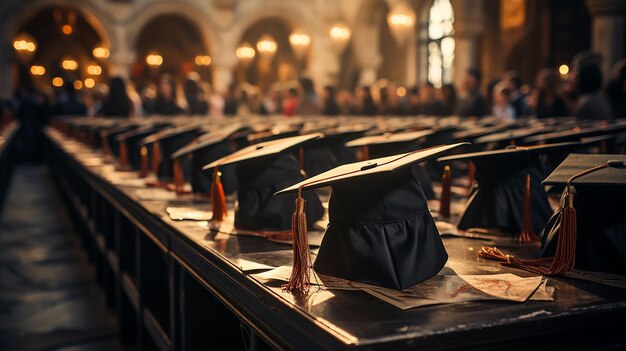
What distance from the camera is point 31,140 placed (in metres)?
15.9

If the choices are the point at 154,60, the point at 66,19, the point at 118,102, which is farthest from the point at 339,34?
the point at 118,102

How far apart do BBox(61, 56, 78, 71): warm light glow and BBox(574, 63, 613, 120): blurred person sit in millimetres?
26692

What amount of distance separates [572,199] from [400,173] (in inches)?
17.4

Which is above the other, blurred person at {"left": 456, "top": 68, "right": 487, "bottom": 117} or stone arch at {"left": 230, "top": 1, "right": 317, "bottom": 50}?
stone arch at {"left": 230, "top": 1, "right": 317, "bottom": 50}

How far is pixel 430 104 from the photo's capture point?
11.5 m

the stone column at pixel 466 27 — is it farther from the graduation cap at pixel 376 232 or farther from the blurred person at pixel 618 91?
the graduation cap at pixel 376 232

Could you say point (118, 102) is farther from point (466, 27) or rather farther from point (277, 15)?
point (277, 15)

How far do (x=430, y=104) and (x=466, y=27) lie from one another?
457cm

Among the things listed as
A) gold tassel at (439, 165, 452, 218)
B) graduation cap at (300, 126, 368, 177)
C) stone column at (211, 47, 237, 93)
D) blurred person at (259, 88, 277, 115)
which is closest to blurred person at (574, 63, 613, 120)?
graduation cap at (300, 126, 368, 177)

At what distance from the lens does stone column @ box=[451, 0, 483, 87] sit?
15.4m

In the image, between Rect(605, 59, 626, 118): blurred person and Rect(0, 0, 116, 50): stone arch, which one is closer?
Rect(605, 59, 626, 118): blurred person

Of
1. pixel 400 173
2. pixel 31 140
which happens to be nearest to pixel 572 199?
pixel 400 173

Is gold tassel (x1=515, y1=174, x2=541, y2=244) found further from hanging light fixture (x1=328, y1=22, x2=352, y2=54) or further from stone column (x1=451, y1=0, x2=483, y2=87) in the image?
hanging light fixture (x1=328, y1=22, x2=352, y2=54)

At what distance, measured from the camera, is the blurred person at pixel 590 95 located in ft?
18.6
